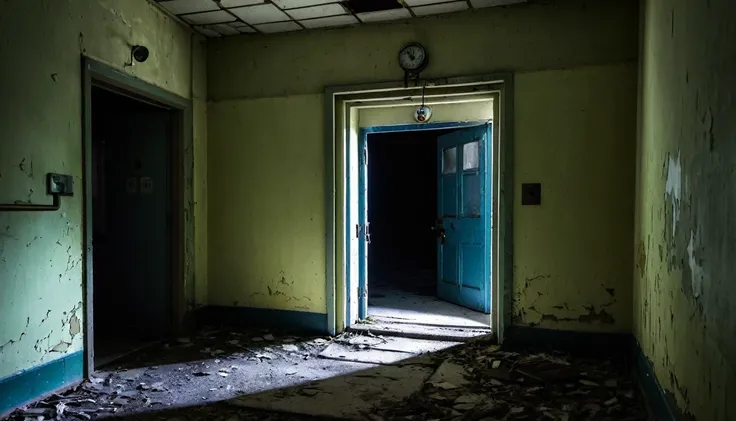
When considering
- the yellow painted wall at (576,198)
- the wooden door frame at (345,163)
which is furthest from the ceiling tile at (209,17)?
the yellow painted wall at (576,198)

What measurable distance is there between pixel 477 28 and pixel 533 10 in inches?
17.1

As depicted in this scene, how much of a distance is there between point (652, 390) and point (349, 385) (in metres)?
1.74

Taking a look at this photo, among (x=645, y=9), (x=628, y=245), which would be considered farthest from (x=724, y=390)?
(x=645, y=9)

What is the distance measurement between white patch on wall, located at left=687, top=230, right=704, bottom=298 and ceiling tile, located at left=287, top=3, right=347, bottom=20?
2981 millimetres

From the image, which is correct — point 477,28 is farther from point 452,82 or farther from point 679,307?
point 679,307

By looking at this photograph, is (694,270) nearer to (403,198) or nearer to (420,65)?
(420,65)

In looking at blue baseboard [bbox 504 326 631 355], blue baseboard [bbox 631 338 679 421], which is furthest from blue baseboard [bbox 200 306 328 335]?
blue baseboard [bbox 631 338 679 421]

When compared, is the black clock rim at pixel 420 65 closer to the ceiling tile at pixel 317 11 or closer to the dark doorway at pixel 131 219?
the ceiling tile at pixel 317 11

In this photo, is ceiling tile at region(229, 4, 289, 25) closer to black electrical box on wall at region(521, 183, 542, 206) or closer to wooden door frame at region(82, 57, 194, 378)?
wooden door frame at region(82, 57, 194, 378)

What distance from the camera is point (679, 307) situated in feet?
6.29

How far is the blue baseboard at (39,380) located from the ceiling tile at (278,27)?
2924 mm

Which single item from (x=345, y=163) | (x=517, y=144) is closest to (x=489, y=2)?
(x=517, y=144)

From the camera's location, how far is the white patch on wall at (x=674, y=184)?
6.54 ft

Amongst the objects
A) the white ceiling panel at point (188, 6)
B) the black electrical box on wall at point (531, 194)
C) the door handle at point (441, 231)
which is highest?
the white ceiling panel at point (188, 6)
